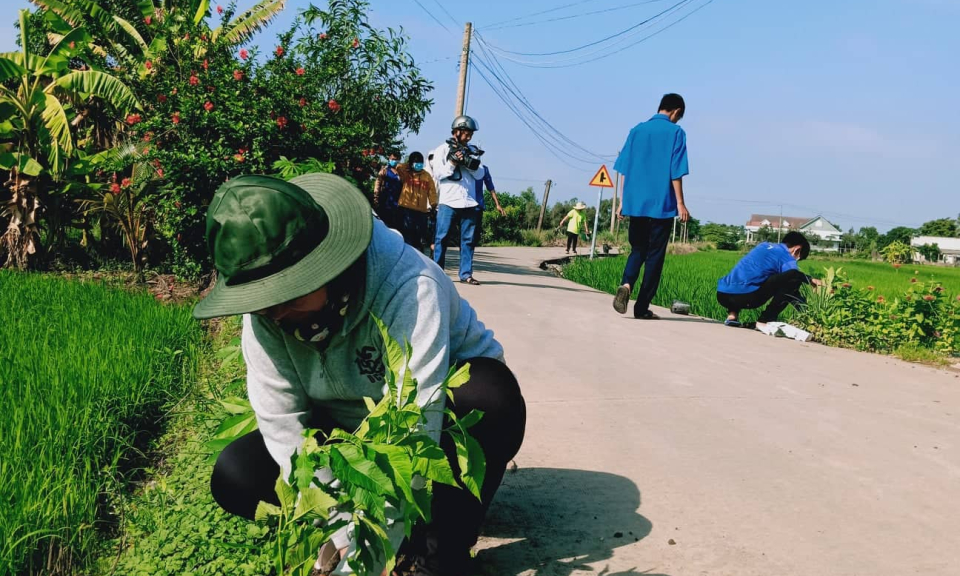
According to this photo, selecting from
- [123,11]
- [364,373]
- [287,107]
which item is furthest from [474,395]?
[123,11]

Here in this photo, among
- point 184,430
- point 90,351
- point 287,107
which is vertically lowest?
point 184,430

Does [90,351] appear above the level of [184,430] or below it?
above

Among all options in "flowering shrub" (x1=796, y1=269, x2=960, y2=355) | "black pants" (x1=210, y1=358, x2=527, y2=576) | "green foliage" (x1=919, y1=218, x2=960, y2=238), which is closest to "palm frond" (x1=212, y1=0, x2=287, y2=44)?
"flowering shrub" (x1=796, y1=269, x2=960, y2=355)

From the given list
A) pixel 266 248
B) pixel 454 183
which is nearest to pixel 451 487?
pixel 266 248

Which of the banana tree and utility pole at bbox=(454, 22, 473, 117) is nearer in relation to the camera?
A: the banana tree

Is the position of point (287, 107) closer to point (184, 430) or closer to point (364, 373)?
point (184, 430)

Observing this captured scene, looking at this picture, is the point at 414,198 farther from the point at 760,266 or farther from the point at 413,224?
the point at 760,266

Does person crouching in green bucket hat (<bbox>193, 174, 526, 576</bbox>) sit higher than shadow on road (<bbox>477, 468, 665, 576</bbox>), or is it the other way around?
person crouching in green bucket hat (<bbox>193, 174, 526, 576</bbox>)

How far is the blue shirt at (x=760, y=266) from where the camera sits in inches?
285

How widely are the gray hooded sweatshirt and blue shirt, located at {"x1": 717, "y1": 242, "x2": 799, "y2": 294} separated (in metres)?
5.70

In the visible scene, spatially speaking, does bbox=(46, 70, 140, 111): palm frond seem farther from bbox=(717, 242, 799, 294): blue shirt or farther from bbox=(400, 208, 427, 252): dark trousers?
bbox=(717, 242, 799, 294): blue shirt

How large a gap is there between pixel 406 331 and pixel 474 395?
0.39 metres

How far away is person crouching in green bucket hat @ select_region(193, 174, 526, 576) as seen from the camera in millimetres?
1660

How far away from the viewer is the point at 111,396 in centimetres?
342
